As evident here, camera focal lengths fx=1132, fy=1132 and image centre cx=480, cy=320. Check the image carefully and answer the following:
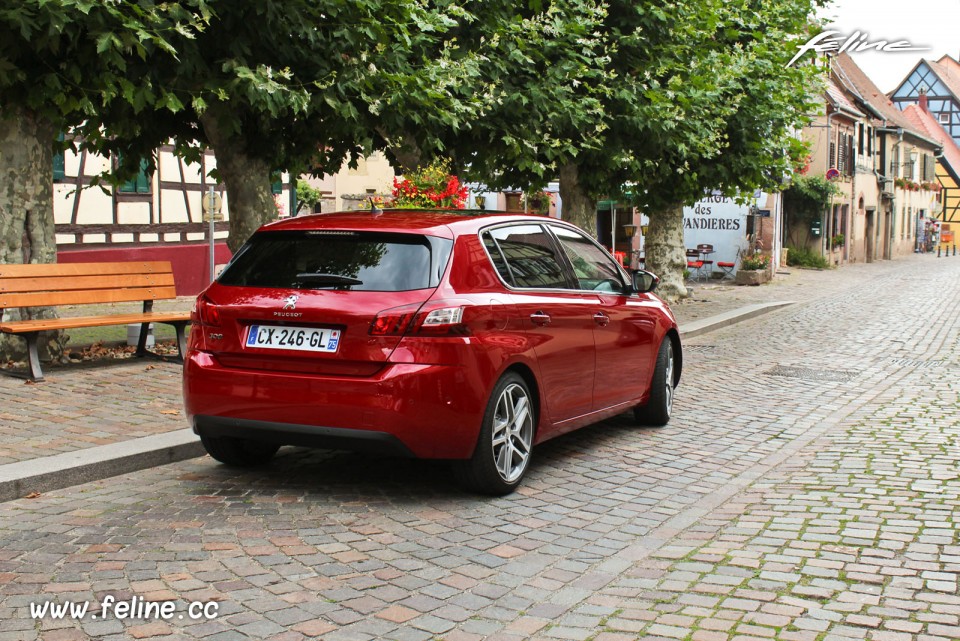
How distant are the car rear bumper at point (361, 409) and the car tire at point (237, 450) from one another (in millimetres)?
636

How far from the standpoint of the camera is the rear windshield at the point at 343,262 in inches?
235

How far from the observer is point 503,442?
626 centimetres

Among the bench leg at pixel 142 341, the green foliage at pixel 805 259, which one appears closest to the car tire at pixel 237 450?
the bench leg at pixel 142 341

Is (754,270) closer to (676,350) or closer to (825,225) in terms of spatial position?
(825,225)

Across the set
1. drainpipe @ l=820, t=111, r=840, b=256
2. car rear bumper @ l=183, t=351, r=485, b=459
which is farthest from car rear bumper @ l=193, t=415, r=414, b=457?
drainpipe @ l=820, t=111, r=840, b=256

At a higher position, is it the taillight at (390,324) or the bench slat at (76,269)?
the bench slat at (76,269)

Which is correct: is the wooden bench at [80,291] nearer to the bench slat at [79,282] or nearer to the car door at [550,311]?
the bench slat at [79,282]

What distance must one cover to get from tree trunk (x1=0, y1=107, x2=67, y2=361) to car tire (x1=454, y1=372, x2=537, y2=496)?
226 inches

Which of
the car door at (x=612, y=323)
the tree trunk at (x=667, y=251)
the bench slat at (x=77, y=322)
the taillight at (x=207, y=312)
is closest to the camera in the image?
the taillight at (x=207, y=312)

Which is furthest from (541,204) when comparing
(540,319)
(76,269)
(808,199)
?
(540,319)

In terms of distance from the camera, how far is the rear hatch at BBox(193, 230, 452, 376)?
582cm

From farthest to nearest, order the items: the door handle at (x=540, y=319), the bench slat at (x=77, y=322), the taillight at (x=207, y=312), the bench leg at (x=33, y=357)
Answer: the bench leg at (x=33, y=357), the bench slat at (x=77, y=322), the door handle at (x=540, y=319), the taillight at (x=207, y=312)

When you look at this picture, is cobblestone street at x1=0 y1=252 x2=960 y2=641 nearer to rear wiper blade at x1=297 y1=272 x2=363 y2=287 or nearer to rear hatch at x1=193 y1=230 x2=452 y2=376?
rear hatch at x1=193 y1=230 x2=452 y2=376

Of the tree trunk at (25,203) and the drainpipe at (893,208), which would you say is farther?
the drainpipe at (893,208)
